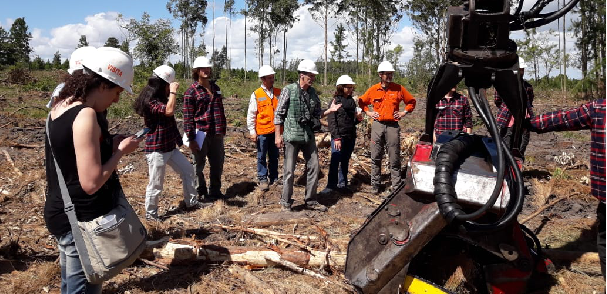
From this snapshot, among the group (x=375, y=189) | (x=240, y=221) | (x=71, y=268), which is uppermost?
(x=71, y=268)

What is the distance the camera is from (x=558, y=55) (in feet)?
87.7

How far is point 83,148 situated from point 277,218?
3.41 m

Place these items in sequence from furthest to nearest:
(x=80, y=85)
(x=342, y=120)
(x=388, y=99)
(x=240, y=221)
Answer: (x=342, y=120)
(x=388, y=99)
(x=240, y=221)
(x=80, y=85)

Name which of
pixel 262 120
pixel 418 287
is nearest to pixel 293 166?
pixel 262 120

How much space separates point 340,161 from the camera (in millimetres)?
7121

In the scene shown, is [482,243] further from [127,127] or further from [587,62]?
[587,62]

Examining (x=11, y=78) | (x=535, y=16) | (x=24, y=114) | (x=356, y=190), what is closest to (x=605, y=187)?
(x=535, y=16)

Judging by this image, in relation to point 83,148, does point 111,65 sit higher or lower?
higher

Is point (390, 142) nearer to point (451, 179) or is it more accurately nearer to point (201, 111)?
point (201, 111)

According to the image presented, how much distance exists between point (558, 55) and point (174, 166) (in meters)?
27.4

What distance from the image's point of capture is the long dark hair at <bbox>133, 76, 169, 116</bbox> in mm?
5320

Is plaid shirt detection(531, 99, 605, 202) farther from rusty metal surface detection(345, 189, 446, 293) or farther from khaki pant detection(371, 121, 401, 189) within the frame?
khaki pant detection(371, 121, 401, 189)

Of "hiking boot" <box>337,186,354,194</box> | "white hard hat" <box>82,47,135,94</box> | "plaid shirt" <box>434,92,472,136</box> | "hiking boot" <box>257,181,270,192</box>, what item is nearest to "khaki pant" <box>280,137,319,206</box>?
"hiking boot" <box>257,181,270,192</box>

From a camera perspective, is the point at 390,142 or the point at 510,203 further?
the point at 390,142
